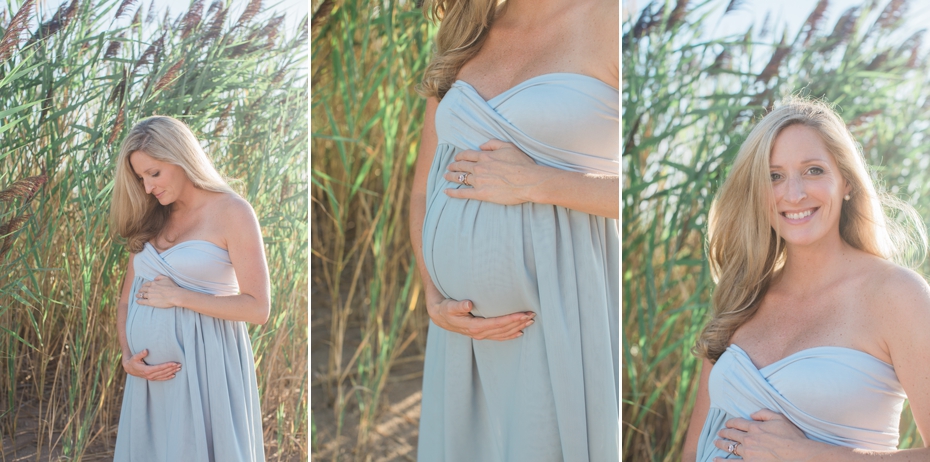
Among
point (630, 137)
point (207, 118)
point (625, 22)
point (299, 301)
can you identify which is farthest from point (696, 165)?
point (207, 118)

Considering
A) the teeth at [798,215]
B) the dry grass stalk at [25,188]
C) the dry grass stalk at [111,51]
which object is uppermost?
the dry grass stalk at [111,51]

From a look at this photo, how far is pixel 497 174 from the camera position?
166cm

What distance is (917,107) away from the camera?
1888 millimetres

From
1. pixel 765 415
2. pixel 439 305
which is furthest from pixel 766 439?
pixel 439 305

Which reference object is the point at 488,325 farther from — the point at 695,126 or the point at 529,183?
the point at 695,126

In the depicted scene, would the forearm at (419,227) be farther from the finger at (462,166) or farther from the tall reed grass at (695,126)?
the tall reed grass at (695,126)

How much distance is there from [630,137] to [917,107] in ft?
2.31

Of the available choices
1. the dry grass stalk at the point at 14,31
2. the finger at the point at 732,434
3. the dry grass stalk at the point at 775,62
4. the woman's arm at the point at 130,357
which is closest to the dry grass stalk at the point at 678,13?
the dry grass stalk at the point at 775,62

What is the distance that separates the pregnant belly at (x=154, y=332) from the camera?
72.2 inches

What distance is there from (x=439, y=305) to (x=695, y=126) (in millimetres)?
874

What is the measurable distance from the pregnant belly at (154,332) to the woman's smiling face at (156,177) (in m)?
0.22

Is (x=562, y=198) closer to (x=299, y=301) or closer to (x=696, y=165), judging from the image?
(x=696, y=165)

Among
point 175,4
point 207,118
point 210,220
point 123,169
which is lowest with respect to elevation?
point 210,220

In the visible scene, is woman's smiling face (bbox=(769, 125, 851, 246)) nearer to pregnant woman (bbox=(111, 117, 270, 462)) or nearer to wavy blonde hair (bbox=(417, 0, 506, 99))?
wavy blonde hair (bbox=(417, 0, 506, 99))
